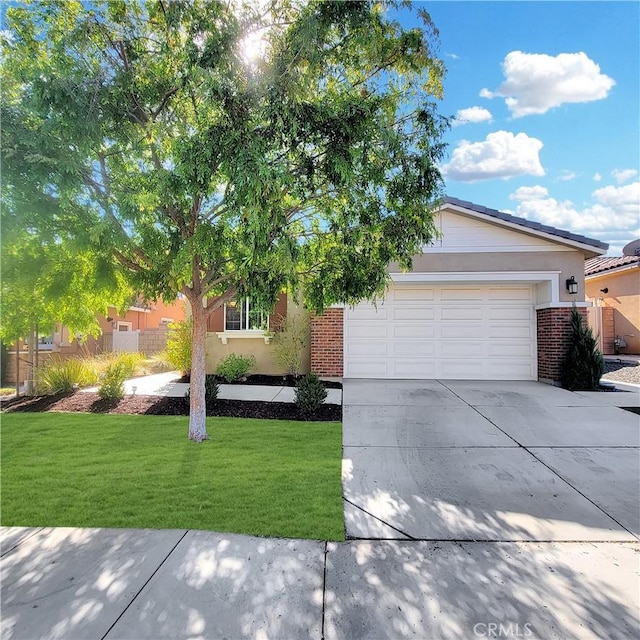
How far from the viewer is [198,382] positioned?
5945 mm

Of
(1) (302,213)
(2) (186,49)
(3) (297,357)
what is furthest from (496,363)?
(2) (186,49)

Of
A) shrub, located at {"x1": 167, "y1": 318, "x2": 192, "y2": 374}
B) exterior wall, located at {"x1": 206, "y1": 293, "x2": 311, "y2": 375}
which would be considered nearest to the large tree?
shrub, located at {"x1": 167, "y1": 318, "x2": 192, "y2": 374}

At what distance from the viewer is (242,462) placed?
494 cm

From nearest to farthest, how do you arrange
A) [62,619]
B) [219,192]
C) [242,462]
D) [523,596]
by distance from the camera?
[62,619] < [523,596] < [242,462] < [219,192]

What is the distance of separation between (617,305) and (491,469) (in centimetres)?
1591

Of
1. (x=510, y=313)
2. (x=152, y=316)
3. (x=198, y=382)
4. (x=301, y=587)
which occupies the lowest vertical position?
(x=301, y=587)

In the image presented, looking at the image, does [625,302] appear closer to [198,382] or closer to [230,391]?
[230,391]

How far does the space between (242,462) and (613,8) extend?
8751 mm

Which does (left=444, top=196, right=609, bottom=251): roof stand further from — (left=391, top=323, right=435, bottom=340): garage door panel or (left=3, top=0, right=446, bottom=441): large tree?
(left=3, top=0, right=446, bottom=441): large tree

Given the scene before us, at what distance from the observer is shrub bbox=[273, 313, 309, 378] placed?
11.1m

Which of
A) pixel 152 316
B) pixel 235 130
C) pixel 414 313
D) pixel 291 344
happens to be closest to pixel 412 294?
pixel 414 313

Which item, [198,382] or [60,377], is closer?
[198,382]

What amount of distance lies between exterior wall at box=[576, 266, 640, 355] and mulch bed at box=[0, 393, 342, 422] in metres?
14.6

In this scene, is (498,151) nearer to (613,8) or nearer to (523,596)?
(613,8)
